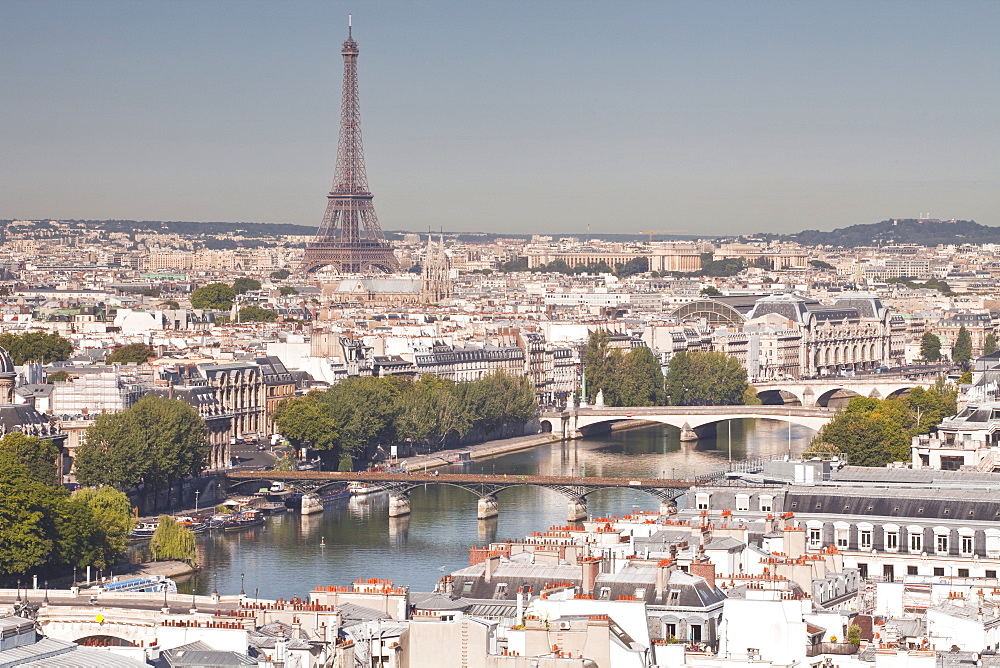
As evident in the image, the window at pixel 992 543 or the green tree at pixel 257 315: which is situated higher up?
the window at pixel 992 543

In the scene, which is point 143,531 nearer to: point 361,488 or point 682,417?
point 361,488

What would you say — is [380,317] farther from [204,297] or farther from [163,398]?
[163,398]

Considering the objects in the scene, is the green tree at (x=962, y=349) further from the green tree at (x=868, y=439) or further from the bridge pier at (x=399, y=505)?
the bridge pier at (x=399, y=505)

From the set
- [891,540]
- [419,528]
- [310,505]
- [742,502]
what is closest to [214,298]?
[310,505]

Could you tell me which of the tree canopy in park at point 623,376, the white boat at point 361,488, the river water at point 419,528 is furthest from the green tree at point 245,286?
the white boat at point 361,488

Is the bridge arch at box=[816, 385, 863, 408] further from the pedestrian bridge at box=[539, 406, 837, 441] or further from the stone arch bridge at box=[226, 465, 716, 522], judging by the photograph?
the stone arch bridge at box=[226, 465, 716, 522]

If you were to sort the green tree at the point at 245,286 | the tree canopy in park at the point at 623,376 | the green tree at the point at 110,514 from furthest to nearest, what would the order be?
the green tree at the point at 245,286 → the tree canopy in park at the point at 623,376 → the green tree at the point at 110,514

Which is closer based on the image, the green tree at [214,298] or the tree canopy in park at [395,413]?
the tree canopy in park at [395,413]
